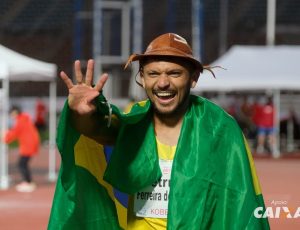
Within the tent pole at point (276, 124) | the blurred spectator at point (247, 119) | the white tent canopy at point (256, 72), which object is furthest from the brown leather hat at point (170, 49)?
the blurred spectator at point (247, 119)

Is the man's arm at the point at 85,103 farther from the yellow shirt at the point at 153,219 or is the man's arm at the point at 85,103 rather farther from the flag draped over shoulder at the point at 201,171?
the yellow shirt at the point at 153,219

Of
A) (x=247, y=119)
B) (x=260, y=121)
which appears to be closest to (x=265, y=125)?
(x=260, y=121)

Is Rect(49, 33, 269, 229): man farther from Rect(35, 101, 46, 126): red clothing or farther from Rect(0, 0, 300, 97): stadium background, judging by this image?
Rect(0, 0, 300, 97): stadium background

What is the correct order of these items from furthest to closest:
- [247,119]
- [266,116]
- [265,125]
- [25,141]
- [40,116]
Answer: [40,116] < [247,119] < [265,125] < [266,116] < [25,141]

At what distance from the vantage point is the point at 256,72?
20.8m

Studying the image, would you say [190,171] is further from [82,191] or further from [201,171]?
[82,191]

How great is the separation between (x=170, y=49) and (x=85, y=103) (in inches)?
19.3

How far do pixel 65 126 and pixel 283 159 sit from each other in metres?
18.5

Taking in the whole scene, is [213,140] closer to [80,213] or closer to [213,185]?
[213,185]

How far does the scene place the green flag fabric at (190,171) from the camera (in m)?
3.78

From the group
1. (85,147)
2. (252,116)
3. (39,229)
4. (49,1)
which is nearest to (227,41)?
(49,1)

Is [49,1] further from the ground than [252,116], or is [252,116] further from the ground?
[49,1]

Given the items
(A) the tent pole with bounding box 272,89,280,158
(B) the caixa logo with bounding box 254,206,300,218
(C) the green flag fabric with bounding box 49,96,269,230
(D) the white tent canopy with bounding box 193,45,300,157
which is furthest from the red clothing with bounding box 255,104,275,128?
(C) the green flag fabric with bounding box 49,96,269,230

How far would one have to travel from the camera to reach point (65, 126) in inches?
153
